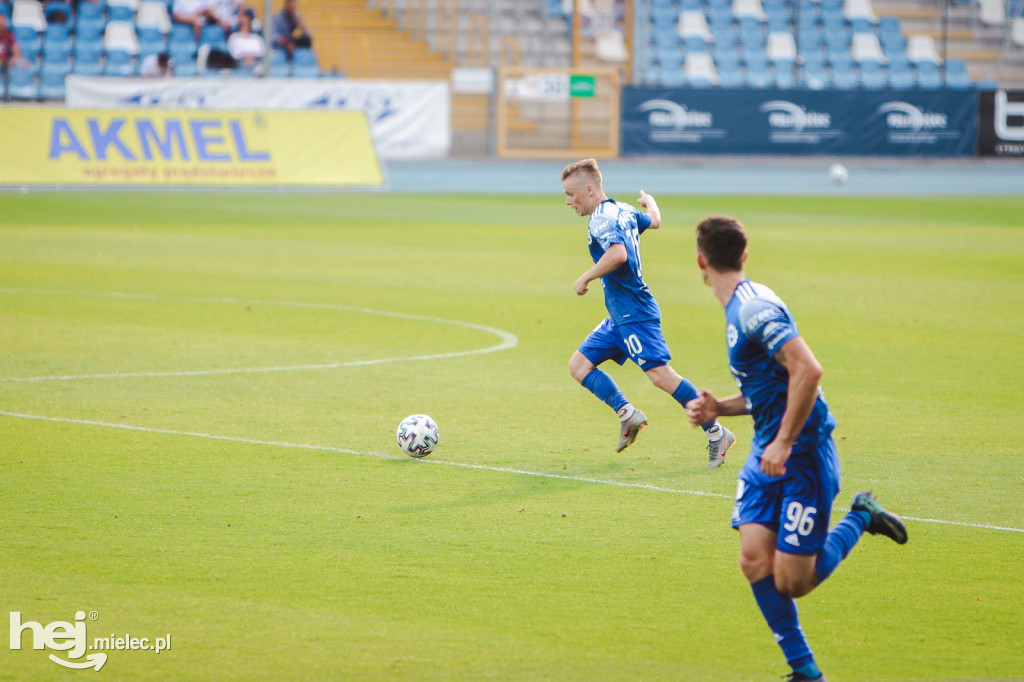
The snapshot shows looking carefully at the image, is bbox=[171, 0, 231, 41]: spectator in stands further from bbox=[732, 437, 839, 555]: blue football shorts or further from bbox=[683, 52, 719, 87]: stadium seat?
bbox=[732, 437, 839, 555]: blue football shorts

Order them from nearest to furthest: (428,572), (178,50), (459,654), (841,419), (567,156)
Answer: (459,654) < (428,572) < (841,419) < (178,50) < (567,156)

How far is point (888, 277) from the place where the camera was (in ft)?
56.0

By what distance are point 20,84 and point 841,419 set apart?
28850 millimetres

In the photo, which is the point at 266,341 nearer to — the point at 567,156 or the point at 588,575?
the point at 588,575

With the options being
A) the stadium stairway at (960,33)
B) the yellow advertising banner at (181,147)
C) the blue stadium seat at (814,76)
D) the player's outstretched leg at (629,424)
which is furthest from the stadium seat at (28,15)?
the player's outstretched leg at (629,424)

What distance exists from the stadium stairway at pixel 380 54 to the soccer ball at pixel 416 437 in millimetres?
29584

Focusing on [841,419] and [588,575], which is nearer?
[588,575]

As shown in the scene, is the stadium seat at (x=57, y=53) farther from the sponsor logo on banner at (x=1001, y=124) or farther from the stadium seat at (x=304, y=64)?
the sponsor logo on banner at (x=1001, y=124)

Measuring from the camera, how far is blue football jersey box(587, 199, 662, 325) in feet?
26.3

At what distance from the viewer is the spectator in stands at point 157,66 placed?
1309 inches

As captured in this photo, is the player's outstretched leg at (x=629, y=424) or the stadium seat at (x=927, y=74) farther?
the stadium seat at (x=927, y=74)

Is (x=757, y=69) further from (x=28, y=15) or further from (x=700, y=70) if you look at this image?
(x=28, y=15)

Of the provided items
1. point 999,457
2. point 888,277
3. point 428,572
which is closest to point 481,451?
point 428,572

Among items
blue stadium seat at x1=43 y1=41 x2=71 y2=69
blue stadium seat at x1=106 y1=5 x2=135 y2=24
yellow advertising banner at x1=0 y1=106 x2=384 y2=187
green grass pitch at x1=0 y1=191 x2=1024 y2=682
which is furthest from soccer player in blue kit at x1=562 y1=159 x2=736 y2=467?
blue stadium seat at x1=106 y1=5 x2=135 y2=24
